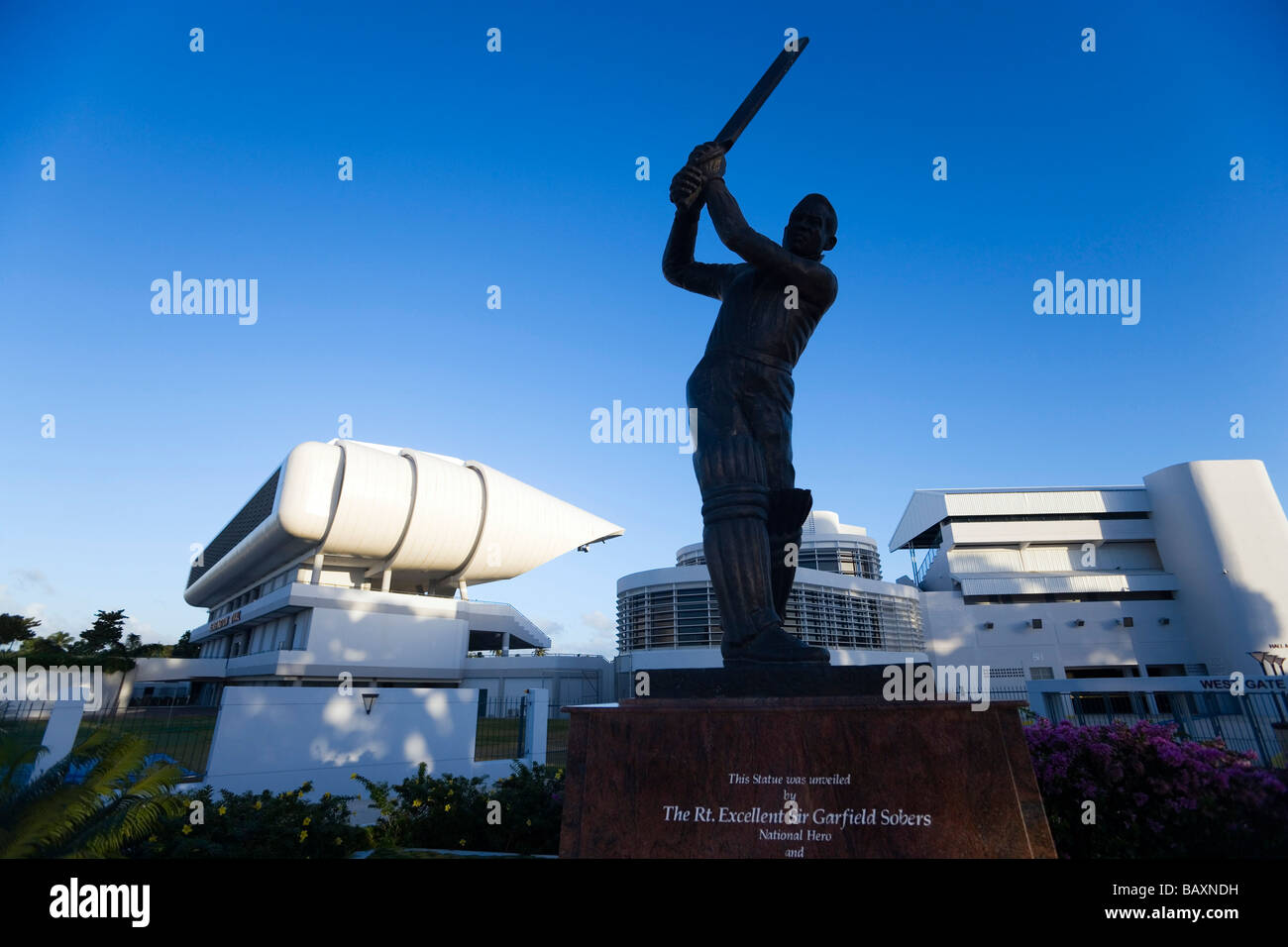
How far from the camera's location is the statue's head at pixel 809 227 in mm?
4008

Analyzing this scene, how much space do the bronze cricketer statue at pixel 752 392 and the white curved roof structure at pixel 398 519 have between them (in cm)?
3320

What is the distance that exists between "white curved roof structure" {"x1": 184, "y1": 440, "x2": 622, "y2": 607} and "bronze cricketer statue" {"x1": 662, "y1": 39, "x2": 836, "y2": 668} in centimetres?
3320

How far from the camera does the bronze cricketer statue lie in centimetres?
342

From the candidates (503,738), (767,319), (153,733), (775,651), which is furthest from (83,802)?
(503,738)

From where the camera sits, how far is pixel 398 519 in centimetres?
3488

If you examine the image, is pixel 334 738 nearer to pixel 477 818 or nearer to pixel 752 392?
pixel 477 818

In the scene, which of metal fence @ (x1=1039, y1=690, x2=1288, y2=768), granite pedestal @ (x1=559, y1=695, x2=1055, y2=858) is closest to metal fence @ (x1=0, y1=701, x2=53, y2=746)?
granite pedestal @ (x1=559, y1=695, x2=1055, y2=858)

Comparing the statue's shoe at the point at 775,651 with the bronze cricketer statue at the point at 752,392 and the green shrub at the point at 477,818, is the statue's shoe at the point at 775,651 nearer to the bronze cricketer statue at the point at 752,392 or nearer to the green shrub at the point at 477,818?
the bronze cricketer statue at the point at 752,392

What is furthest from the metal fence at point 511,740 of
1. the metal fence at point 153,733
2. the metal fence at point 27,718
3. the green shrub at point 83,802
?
the metal fence at point 27,718

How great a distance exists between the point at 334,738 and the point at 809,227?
9.51 m

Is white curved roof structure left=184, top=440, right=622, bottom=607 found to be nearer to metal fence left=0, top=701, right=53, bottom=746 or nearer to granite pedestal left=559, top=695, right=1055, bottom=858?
metal fence left=0, top=701, right=53, bottom=746

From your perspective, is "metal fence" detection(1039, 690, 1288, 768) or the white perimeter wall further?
"metal fence" detection(1039, 690, 1288, 768)
